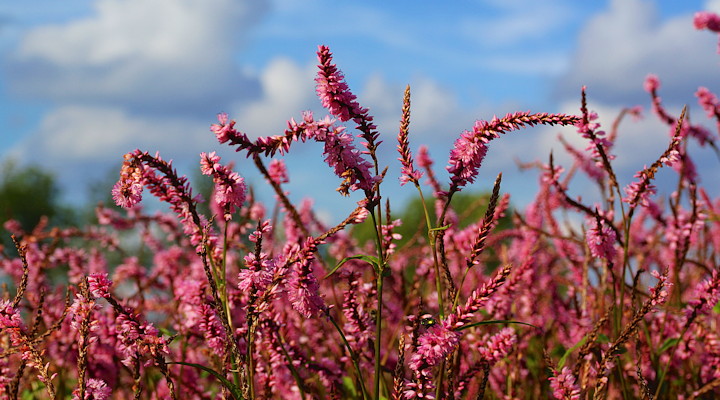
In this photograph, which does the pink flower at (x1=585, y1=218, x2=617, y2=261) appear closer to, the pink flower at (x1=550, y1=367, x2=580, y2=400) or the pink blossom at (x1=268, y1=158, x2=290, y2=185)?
the pink flower at (x1=550, y1=367, x2=580, y2=400)

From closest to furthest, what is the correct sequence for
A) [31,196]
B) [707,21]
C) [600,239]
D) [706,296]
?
1. [706,296]
2. [600,239]
3. [707,21]
4. [31,196]

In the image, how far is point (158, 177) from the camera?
229 cm

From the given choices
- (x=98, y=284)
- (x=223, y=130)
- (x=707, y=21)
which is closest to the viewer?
(x=223, y=130)

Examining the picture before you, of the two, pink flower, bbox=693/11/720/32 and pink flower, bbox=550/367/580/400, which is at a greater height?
pink flower, bbox=693/11/720/32

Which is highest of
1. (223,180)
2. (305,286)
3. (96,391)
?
(223,180)

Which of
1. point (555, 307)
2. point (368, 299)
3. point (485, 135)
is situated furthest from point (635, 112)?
point (485, 135)

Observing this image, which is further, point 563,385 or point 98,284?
point 563,385

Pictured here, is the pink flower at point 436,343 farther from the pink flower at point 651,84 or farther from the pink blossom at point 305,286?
the pink flower at point 651,84

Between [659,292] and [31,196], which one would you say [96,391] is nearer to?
[659,292]

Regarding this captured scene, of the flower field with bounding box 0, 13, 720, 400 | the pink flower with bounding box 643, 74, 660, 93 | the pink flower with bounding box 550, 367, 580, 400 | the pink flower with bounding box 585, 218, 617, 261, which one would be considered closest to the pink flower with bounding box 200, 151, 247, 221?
the flower field with bounding box 0, 13, 720, 400

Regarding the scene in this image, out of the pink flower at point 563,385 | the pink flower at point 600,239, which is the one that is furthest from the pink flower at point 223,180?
the pink flower at point 600,239

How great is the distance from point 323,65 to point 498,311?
2.20 metres

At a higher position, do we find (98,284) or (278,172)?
(278,172)

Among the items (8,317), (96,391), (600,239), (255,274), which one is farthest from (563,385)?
(8,317)
